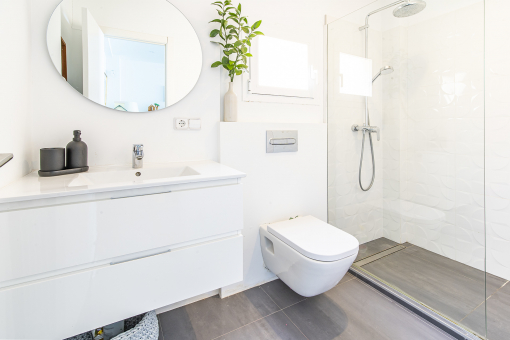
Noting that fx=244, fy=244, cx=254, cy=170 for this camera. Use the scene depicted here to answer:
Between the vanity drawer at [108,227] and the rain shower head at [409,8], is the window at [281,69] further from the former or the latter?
the vanity drawer at [108,227]

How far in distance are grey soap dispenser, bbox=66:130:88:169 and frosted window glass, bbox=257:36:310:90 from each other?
1095mm

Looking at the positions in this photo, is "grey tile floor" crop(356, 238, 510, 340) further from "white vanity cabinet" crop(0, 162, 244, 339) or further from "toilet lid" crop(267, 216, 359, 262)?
"white vanity cabinet" crop(0, 162, 244, 339)

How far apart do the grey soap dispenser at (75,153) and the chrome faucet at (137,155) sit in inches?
8.4

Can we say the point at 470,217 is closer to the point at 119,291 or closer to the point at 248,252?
the point at 248,252

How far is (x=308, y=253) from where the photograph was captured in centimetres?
119

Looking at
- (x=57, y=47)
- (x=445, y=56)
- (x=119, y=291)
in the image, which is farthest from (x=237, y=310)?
(x=445, y=56)

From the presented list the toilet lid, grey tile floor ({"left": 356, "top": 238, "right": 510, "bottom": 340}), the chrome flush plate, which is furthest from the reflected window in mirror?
grey tile floor ({"left": 356, "top": 238, "right": 510, "bottom": 340})

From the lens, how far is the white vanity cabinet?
710 millimetres

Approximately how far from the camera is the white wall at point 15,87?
87 cm

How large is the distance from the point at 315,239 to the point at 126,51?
1.41 metres

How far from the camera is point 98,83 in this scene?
4.04ft

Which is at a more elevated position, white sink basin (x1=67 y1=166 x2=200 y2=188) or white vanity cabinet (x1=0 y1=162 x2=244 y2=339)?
white sink basin (x1=67 y1=166 x2=200 y2=188)

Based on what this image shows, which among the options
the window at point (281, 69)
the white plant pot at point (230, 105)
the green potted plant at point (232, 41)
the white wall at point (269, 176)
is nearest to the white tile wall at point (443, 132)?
the window at point (281, 69)

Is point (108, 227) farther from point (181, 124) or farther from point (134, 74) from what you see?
point (134, 74)
